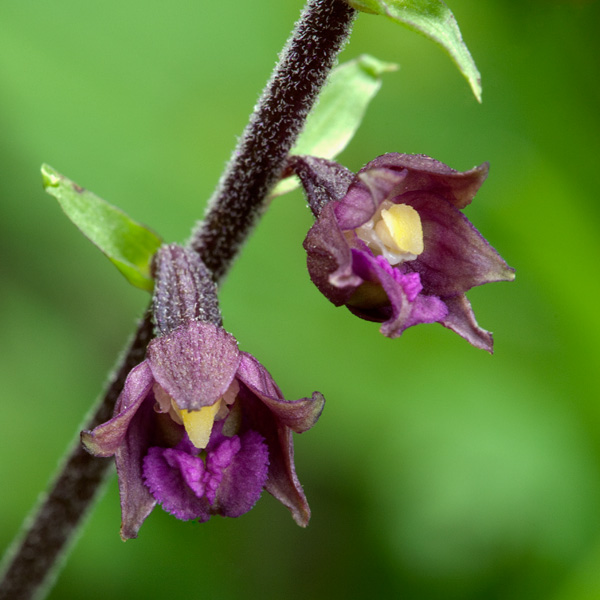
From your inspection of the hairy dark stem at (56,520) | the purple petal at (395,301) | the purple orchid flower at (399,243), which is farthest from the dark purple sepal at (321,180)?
the hairy dark stem at (56,520)

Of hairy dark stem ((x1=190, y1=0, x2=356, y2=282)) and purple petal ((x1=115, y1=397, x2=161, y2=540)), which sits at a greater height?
hairy dark stem ((x1=190, y1=0, x2=356, y2=282))

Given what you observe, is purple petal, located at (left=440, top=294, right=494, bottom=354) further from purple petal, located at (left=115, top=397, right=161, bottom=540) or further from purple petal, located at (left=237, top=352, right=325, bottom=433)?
purple petal, located at (left=115, top=397, right=161, bottom=540)

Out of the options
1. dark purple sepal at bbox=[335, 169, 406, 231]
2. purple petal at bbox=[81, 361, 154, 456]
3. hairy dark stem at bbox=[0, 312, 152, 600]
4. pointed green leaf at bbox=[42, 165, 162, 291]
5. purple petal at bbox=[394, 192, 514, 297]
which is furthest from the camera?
hairy dark stem at bbox=[0, 312, 152, 600]

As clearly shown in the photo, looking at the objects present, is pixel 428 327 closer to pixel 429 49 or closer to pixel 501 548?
pixel 501 548

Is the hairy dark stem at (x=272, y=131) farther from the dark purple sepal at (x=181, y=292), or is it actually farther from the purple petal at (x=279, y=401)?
the purple petal at (x=279, y=401)

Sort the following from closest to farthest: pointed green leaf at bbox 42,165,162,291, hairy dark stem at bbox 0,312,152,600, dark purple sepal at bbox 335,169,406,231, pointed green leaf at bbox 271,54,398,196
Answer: dark purple sepal at bbox 335,169,406,231 < pointed green leaf at bbox 42,165,162,291 < hairy dark stem at bbox 0,312,152,600 < pointed green leaf at bbox 271,54,398,196

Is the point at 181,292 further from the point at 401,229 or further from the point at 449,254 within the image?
the point at 449,254

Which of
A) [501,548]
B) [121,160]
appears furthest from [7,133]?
[501,548]

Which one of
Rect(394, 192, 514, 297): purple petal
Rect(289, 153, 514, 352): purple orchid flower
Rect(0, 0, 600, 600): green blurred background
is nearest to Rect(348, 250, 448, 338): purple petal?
Rect(289, 153, 514, 352): purple orchid flower
